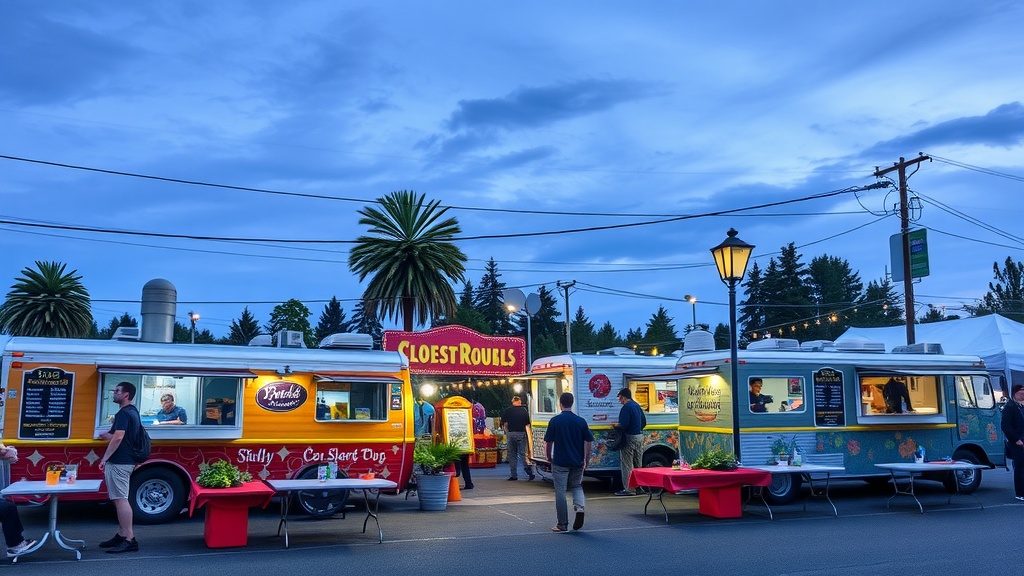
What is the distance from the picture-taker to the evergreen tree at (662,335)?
4540 cm

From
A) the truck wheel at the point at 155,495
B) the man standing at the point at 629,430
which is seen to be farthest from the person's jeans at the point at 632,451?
the truck wheel at the point at 155,495

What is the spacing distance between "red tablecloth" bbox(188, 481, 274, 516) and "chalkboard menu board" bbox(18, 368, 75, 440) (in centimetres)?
294

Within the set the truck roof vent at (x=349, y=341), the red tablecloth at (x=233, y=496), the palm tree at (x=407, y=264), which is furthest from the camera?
the palm tree at (x=407, y=264)

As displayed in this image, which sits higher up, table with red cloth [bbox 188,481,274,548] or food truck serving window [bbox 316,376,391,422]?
food truck serving window [bbox 316,376,391,422]

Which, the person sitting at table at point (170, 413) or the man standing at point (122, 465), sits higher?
the person sitting at table at point (170, 413)

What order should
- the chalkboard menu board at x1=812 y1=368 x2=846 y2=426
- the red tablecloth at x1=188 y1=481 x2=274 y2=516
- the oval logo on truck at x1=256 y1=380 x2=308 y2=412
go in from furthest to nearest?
the chalkboard menu board at x1=812 y1=368 x2=846 y2=426, the oval logo on truck at x1=256 y1=380 x2=308 y2=412, the red tablecloth at x1=188 y1=481 x2=274 y2=516

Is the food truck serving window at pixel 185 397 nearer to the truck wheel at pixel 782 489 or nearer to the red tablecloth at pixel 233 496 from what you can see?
the red tablecloth at pixel 233 496

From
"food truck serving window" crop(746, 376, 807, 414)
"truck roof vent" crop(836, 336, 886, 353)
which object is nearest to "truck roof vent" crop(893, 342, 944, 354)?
Answer: "truck roof vent" crop(836, 336, 886, 353)

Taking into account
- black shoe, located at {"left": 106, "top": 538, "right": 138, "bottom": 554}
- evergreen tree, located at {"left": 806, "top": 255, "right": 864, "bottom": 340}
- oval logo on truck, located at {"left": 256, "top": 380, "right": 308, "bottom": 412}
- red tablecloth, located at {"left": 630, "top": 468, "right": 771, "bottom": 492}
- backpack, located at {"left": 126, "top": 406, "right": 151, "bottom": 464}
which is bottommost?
black shoe, located at {"left": 106, "top": 538, "right": 138, "bottom": 554}

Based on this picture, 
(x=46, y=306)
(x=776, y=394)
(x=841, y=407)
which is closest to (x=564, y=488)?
(x=776, y=394)

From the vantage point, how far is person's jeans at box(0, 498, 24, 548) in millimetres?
8344

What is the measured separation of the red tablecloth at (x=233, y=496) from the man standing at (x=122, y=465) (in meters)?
0.71

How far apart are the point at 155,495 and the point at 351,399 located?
3.02 meters

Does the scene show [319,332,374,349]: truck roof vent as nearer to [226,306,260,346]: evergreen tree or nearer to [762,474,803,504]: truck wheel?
[762,474,803,504]: truck wheel
